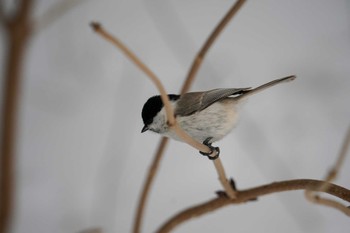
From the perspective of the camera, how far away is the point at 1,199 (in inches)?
17.7

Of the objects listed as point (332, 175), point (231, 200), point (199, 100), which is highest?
point (199, 100)

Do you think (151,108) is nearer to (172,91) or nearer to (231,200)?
(231,200)

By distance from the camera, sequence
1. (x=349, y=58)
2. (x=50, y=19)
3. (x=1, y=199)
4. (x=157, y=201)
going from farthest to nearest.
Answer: (x=157, y=201)
(x=349, y=58)
(x=50, y=19)
(x=1, y=199)

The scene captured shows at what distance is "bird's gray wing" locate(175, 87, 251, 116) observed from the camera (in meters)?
1.18

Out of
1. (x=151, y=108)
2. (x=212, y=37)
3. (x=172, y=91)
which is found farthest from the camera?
(x=172, y=91)

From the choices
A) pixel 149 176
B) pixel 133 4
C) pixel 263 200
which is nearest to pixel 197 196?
pixel 263 200

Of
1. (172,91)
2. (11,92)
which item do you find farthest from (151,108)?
(11,92)

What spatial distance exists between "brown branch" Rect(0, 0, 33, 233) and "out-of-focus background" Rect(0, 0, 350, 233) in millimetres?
1091

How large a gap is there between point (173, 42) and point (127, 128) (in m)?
0.49

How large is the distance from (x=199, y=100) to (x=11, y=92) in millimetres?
871

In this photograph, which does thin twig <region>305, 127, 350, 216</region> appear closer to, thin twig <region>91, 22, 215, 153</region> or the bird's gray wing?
thin twig <region>91, 22, 215, 153</region>

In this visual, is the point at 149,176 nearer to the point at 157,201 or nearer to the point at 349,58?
the point at 157,201

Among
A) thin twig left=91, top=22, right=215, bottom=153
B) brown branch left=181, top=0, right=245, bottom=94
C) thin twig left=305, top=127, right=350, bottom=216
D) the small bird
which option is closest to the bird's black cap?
the small bird

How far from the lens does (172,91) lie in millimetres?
1692
